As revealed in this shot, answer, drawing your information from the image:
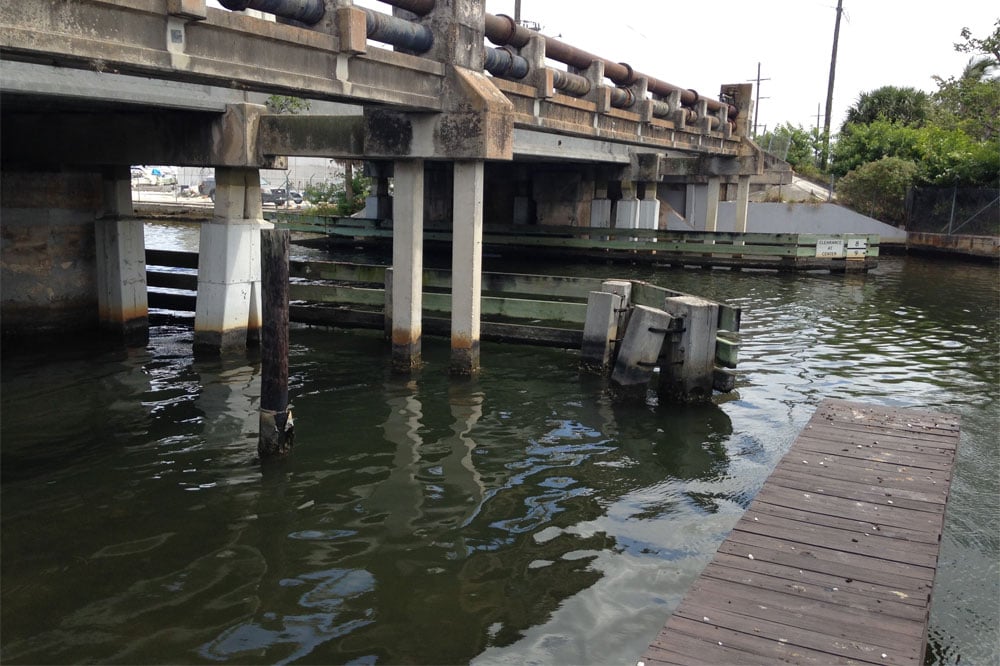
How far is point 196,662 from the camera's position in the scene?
15.1 feet

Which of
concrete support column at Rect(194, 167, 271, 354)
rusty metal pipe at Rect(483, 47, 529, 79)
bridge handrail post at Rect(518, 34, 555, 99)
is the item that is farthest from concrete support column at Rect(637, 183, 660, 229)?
concrete support column at Rect(194, 167, 271, 354)

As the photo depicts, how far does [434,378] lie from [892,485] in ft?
21.0

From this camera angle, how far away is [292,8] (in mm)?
8477

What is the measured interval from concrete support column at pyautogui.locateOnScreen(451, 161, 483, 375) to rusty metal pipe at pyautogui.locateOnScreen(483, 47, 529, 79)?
278cm

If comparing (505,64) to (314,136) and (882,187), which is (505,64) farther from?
(882,187)

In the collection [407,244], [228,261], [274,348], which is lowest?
[274,348]

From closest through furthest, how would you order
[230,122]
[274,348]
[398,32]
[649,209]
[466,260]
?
[274,348] → [398,32] → [466,260] → [230,122] → [649,209]

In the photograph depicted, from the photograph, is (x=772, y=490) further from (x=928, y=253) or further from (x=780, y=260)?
(x=928, y=253)

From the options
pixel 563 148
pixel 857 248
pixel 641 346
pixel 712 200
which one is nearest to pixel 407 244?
pixel 641 346

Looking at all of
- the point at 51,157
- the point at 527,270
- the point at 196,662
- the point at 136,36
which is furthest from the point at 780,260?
the point at 196,662

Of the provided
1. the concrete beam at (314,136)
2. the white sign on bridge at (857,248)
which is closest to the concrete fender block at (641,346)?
the concrete beam at (314,136)

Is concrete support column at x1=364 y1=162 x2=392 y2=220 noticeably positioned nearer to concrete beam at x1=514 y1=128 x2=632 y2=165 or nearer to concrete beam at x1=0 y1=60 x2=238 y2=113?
concrete beam at x1=514 y1=128 x2=632 y2=165

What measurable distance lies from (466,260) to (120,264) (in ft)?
20.0

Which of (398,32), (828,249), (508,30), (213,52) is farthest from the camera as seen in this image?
(828,249)
